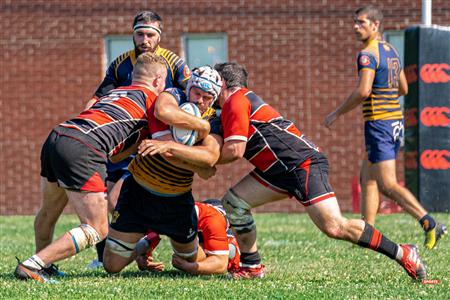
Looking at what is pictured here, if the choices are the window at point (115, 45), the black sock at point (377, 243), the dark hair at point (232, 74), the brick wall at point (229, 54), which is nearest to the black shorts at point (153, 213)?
the dark hair at point (232, 74)

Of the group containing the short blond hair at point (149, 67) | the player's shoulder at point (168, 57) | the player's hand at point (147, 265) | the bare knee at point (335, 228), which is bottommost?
the player's hand at point (147, 265)

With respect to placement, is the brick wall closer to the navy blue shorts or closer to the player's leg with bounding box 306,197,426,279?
the navy blue shorts

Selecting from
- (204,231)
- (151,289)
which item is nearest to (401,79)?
(204,231)

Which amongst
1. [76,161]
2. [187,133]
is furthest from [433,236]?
[76,161]

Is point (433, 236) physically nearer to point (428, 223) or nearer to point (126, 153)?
point (428, 223)

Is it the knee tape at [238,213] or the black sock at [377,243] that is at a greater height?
the knee tape at [238,213]

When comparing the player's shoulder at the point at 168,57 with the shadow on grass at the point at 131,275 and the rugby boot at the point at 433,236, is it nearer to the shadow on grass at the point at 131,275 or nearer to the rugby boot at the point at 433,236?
the shadow on grass at the point at 131,275

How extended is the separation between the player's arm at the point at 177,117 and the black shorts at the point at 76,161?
1.82 ft

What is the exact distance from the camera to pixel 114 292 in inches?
268

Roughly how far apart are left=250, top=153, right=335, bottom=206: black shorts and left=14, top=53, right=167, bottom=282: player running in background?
3.47 ft

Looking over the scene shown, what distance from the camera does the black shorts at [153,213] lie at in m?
7.71

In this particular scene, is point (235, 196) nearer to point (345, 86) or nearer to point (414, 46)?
point (414, 46)

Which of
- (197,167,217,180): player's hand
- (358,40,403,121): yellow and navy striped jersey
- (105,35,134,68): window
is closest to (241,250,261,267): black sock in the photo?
(197,167,217,180): player's hand

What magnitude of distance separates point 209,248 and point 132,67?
1.91 metres
